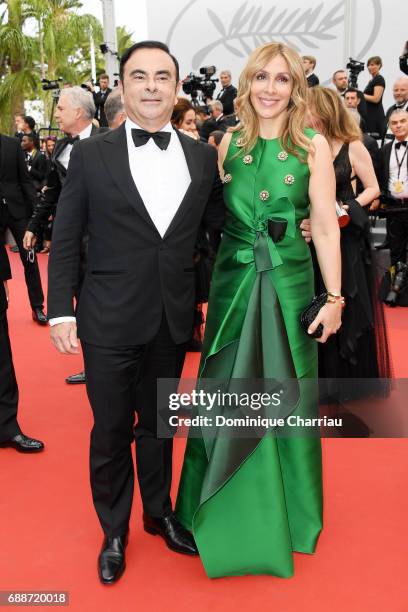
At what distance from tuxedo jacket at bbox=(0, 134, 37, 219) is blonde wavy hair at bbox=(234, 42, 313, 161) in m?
2.81

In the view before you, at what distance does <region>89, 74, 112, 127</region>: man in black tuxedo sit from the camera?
10.5m

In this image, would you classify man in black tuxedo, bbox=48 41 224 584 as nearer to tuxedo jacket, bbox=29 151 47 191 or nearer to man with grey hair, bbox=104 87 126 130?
man with grey hair, bbox=104 87 126 130

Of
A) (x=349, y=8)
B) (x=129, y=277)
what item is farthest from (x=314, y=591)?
(x=349, y=8)

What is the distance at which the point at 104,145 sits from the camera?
2125 mm

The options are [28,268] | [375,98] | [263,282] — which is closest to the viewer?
[263,282]

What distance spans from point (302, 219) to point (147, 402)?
2.88 feet

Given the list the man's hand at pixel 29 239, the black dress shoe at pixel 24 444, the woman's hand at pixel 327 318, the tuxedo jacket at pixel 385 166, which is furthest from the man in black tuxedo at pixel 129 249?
the tuxedo jacket at pixel 385 166

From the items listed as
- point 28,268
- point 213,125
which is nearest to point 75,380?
point 28,268

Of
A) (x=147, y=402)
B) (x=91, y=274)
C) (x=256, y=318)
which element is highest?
(x=91, y=274)

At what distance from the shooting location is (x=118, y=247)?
2.13m

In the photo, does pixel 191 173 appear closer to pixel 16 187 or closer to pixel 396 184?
pixel 16 187

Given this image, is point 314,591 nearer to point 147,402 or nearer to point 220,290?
point 147,402

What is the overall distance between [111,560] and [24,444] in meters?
1.22

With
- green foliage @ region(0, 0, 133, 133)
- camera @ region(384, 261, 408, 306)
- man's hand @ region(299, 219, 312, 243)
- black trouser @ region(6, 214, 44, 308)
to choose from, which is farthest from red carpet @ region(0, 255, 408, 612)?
green foliage @ region(0, 0, 133, 133)
